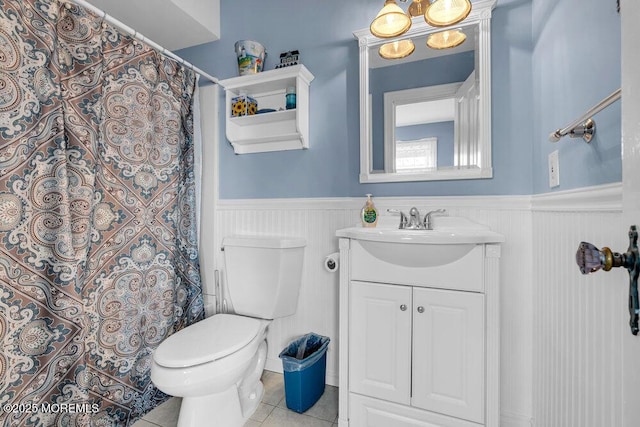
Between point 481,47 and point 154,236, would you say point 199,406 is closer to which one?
point 154,236

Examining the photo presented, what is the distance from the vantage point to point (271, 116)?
1734 millimetres

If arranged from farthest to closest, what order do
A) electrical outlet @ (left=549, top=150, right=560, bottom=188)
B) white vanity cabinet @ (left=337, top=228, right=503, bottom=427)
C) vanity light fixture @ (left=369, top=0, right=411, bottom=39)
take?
vanity light fixture @ (left=369, top=0, right=411, bottom=39), white vanity cabinet @ (left=337, top=228, right=503, bottom=427), electrical outlet @ (left=549, top=150, right=560, bottom=188)

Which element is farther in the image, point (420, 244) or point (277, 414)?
point (277, 414)

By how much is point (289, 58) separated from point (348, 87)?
0.37m

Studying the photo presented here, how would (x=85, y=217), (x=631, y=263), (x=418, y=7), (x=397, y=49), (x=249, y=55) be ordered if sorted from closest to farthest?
(x=631, y=263)
(x=85, y=217)
(x=418, y=7)
(x=397, y=49)
(x=249, y=55)

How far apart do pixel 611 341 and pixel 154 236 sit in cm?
173

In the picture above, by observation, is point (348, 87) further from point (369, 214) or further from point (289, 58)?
point (369, 214)

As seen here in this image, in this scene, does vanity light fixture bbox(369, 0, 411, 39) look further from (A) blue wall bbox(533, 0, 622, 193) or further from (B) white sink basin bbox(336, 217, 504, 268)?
(B) white sink basin bbox(336, 217, 504, 268)

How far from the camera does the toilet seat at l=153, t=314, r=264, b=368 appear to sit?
1135mm

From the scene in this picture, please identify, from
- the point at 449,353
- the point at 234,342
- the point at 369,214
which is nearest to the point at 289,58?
the point at 369,214

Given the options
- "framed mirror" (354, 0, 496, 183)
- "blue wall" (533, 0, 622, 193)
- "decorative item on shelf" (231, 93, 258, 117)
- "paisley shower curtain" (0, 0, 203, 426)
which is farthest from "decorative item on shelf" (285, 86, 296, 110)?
"blue wall" (533, 0, 622, 193)

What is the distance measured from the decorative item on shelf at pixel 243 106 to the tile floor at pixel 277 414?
1.56m

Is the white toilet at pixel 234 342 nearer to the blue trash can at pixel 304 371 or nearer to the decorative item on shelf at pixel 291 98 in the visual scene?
the blue trash can at pixel 304 371

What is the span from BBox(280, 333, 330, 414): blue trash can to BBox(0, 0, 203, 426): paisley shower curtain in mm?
677
